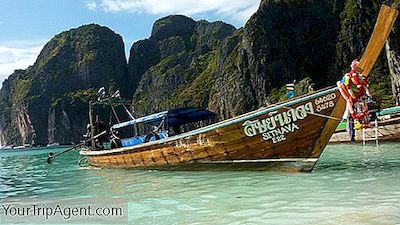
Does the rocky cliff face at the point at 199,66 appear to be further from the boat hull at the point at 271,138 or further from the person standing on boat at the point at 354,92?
the person standing on boat at the point at 354,92

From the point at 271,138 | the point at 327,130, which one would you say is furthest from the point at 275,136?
the point at 327,130

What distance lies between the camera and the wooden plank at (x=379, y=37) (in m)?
10.1

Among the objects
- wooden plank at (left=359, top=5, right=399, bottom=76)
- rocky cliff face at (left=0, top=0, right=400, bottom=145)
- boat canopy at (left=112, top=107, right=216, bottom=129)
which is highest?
rocky cliff face at (left=0, top=0, right=400, bottom=145)

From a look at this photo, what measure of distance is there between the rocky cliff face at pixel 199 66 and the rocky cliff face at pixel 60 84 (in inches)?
13.4

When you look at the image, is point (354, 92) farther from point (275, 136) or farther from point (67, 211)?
point (67, 211)

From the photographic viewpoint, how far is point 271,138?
11.1 meters

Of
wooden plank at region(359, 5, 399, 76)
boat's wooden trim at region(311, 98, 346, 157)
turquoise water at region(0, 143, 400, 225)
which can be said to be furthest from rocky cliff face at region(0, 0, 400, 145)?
turquoise water at region(0, 143, 400, 225)

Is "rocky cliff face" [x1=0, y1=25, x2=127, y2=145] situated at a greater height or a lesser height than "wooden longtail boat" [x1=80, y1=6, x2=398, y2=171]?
greater

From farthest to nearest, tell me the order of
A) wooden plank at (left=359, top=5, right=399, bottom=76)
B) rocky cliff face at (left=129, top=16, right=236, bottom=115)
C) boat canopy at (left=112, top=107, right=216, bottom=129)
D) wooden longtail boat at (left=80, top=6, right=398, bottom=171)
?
rocky cliff face at (left=129, top=16, right=236, bottom=115)
boat canopy at (left=112, top=107, right=216, bottom=129)
wooden longtail boat at (left=80, top=6, right=398, bottom=171)
wooden plank at (left=359, top=5, right=399, bottom=76)

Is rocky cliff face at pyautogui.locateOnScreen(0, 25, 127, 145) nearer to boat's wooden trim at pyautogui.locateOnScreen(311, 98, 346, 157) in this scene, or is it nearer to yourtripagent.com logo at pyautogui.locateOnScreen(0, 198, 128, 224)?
yourtripagent.com logo at pyautogui.locateOnScreen(0, 198, 128, 224)

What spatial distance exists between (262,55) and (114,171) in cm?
5776

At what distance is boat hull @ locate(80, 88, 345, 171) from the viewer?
1065 centimetres

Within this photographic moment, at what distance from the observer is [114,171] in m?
16.3

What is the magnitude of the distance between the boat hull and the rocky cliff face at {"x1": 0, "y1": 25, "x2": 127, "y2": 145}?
130584mm
